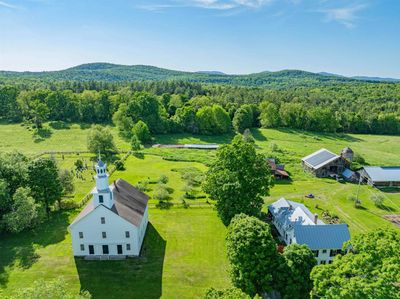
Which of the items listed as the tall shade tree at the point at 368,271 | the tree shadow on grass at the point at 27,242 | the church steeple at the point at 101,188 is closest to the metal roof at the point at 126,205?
the church steeple at the point at 101,188

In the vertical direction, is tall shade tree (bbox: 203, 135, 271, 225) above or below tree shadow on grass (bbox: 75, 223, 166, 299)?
above

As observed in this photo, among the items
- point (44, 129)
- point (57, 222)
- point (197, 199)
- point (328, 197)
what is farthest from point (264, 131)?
point (57, 222)

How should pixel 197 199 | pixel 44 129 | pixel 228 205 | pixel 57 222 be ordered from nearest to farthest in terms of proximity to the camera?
1. pixel 228 205
2. pixel 57 222
3. pixel 197 199
4. pixel 44 129

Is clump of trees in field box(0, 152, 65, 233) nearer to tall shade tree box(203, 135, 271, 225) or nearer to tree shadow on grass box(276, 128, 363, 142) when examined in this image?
tall shade tree box(203, 135, 271, 225)

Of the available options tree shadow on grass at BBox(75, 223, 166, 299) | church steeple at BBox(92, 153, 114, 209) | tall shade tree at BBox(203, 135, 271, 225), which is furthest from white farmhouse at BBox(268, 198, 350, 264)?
church steeple at BBox(92, 153, 114, 209)

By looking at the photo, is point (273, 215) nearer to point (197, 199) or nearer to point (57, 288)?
point (197, 199)
